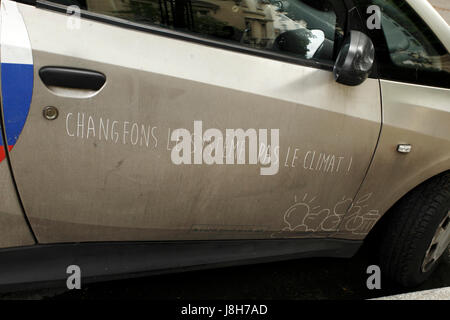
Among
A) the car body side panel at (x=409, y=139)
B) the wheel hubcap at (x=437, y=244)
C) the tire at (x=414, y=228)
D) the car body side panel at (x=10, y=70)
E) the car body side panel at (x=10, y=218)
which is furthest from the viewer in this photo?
the wheel hubcap at (x=437, y=244)

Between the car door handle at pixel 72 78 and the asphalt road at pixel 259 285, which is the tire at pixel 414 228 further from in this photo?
the car door handle at pixel 72 78

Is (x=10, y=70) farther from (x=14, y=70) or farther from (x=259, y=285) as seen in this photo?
(x=259, y=285)

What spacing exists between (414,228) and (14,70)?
182 centimetres

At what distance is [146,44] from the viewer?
5.43 feet

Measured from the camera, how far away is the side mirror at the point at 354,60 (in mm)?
1739

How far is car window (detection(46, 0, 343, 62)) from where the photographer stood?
5.64 feet

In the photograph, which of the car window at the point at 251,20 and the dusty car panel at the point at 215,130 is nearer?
the dusty car panel at the point at 215,130

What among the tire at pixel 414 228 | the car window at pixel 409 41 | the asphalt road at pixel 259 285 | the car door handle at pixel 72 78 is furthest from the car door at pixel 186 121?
the asphalt road at pixel 259 285

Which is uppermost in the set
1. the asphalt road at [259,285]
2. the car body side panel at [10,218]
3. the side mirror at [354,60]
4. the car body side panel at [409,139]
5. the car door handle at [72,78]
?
the side mirror at [354,60]

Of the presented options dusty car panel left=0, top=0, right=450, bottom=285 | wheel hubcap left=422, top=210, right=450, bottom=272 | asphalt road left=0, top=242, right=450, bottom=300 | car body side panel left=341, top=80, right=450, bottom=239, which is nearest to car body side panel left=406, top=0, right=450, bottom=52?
dusty car panel left=0, top=0, right=450, bottom=285

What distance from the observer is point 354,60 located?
1761mm

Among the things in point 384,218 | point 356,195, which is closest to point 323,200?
point 356,195

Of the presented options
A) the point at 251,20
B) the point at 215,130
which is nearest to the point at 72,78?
the point at 215,130

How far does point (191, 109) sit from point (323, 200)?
734 mm
